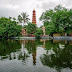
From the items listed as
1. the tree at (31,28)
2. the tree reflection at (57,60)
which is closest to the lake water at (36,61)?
the tree reflection at (57,60)

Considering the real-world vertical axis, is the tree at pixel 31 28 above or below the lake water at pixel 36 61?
above

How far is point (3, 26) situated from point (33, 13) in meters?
22.9

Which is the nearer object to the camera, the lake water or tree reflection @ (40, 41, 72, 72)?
the lake water

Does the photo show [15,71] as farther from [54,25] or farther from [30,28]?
[30,28]

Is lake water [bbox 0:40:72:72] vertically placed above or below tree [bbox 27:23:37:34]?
below

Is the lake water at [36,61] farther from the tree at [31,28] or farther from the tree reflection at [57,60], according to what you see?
the tree at [31,28]

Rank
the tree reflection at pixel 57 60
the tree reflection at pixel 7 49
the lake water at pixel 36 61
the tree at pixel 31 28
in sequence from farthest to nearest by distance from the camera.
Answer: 1. the tree at pixel 31 28
2. the tree reflection at pixel 7 49
3. the tree reflection at pixel 57 60
4. the lake water at pixel 36 61

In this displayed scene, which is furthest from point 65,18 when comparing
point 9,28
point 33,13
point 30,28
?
point 33,13

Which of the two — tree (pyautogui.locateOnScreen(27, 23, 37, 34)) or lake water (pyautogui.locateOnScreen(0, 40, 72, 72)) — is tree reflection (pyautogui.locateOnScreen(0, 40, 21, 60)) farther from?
tree (pyautogui.locateOnScreen(27, 23, 37, 34))

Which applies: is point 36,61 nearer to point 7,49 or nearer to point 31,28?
point 7,49

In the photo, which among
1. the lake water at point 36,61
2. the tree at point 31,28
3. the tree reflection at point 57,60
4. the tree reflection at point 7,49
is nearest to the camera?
the lake water at point 36,61

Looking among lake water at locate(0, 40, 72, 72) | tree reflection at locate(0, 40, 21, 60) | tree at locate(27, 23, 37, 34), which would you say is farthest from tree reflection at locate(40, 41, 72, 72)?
tree at locate(27, 23, 37, 34)

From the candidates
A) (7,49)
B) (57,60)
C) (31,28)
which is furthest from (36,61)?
(31,28)

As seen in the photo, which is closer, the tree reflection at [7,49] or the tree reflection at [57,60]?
the tree reflection at [57,60]
